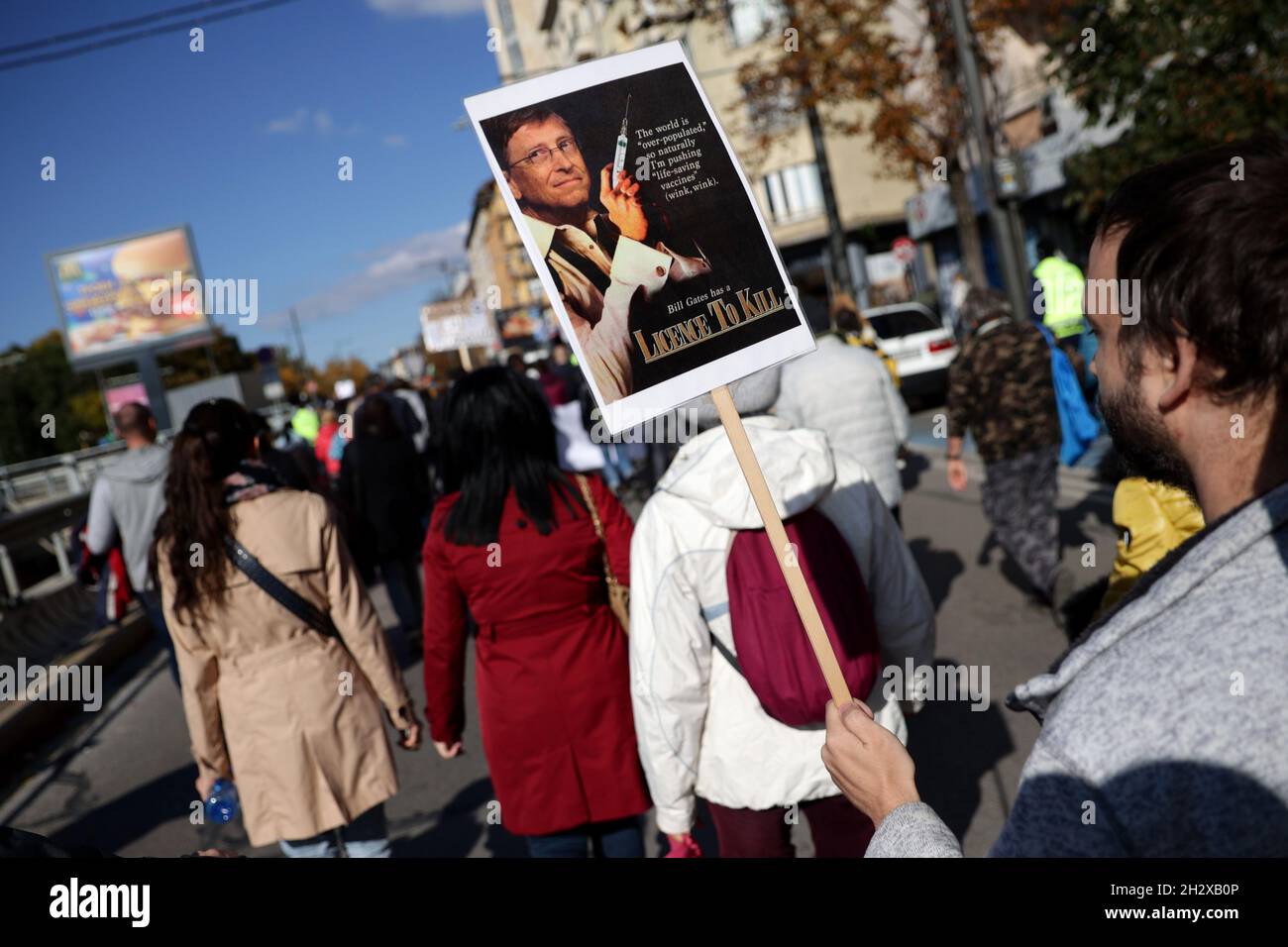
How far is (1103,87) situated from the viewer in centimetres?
1057

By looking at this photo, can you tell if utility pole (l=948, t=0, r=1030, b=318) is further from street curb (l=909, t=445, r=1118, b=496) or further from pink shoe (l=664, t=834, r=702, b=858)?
pink shoe (l=664, t=834, r=702, b=858)

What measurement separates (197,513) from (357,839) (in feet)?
4.06

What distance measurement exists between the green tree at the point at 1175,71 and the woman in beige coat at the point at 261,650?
899 cm

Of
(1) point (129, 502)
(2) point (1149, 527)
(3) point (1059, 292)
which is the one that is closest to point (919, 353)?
(3) point (1059, 292)

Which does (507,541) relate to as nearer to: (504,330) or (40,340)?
(504,330)

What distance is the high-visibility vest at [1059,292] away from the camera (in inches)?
320

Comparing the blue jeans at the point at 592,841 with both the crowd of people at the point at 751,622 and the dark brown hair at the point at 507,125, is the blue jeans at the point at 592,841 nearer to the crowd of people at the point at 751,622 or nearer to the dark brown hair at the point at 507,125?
the crowd of people at the point at 751,622

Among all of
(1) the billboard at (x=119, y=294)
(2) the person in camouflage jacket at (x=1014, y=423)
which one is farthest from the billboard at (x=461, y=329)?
(1) the billboard at (x=119, y=294)

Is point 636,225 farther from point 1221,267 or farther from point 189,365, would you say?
point 189,365

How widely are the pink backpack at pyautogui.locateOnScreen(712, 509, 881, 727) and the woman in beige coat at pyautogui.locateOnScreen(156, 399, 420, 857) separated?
1.58m

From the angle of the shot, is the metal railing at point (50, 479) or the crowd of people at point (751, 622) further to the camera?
the metal railing at point (50, 479)

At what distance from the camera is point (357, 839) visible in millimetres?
3654
